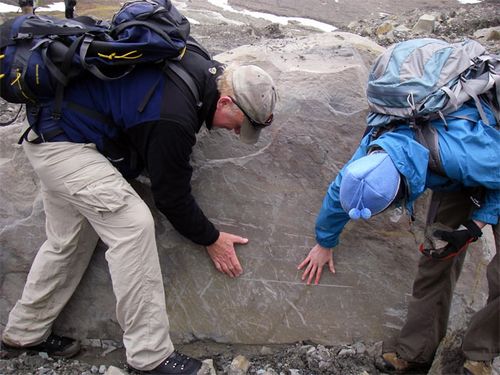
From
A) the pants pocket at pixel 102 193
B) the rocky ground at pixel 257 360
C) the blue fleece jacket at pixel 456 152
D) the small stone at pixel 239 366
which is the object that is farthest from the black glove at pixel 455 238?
the pants pocket at pixel 102 193

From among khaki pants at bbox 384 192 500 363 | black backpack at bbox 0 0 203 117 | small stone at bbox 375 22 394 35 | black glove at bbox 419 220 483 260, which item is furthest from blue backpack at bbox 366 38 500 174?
small stone at bbox 375 22 394 35

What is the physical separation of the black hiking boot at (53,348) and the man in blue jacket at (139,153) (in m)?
0.77

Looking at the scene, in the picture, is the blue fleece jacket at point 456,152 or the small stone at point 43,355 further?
the small stone at point 43,355

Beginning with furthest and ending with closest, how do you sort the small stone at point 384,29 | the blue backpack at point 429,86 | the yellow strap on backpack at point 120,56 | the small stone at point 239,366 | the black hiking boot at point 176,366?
the small stone at point 384,29 → the small stone at point 239,366 → the black hiking boot at point 176,366 → the yellow strap on backpack at point 120,56 → the blue backpack at point 429,86

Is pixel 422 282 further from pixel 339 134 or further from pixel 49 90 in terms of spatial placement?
pixel 49 90

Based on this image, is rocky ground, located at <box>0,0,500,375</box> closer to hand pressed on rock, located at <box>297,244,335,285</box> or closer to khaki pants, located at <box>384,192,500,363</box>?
khaki pants, located at <box>384,192,500,363</box>

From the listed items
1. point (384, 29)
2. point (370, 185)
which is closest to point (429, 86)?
point (370, 185)

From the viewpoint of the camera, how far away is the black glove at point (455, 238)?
338 centimetres

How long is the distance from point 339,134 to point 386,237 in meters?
0.89

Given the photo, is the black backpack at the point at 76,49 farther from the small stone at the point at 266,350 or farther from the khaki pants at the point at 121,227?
the small stone at the point at 266,350

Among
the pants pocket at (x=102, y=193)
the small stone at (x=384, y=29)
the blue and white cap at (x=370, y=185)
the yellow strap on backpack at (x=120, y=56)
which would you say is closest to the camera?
the blue and white cap at (x=370, y=185)

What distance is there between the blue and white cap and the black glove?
700 mm

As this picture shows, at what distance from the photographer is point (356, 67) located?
463cm

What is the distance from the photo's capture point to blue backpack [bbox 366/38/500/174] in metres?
3.01
